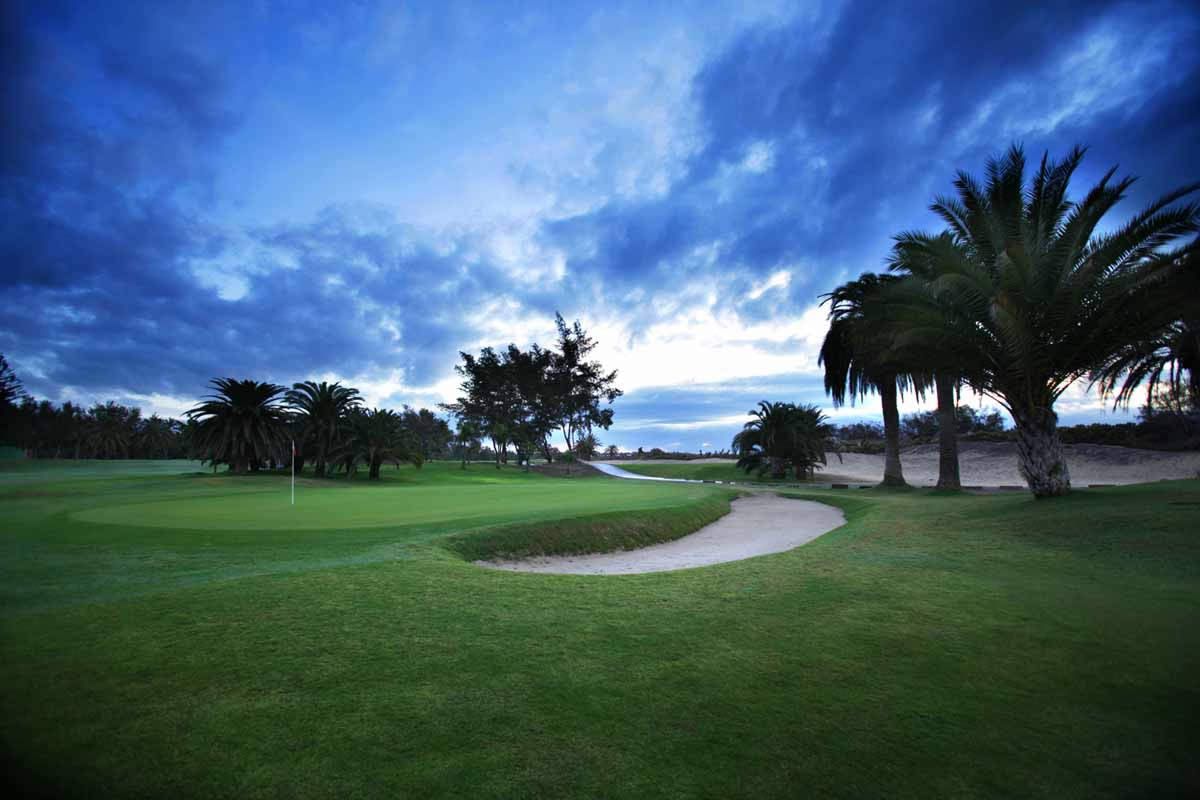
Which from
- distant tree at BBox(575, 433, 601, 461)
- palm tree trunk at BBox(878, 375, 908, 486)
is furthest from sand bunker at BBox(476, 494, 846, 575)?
distant tree at BBox(575, 433, 601, 461)

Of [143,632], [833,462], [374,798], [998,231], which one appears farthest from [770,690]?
[833,462]

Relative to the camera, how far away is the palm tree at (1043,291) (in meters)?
13.5

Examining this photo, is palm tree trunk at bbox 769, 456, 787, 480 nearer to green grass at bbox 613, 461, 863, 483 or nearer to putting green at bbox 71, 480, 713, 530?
green grass at bbox 613, 461, 863, 483

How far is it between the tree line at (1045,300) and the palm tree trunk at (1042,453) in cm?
3

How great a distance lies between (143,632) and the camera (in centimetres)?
482

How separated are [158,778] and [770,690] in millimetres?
3587

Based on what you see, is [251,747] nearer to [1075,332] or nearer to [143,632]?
[143,632]

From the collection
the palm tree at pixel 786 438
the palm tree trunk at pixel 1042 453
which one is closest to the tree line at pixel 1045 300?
the palm tree trunk at pixel 1042 453

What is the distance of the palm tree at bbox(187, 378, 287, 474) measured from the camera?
35.9m

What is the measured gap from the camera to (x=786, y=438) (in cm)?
4184

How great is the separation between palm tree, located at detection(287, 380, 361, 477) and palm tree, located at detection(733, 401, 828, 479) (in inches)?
1252

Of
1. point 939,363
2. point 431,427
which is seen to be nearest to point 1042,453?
→ point 939,363

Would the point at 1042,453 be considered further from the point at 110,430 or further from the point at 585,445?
the point at 110,430

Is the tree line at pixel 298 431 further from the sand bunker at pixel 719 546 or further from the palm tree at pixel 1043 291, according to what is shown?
the palm tree at pixel 1043 291
